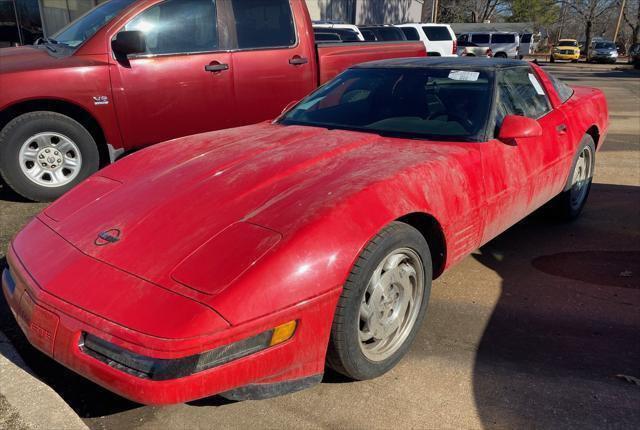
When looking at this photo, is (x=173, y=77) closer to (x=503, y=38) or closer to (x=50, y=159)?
(x=50, y=159)

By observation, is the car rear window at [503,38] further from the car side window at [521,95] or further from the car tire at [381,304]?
the car tire at [381,304]

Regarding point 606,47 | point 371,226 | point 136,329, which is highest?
point 371,226

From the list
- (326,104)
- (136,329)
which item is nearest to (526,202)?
(326,104)

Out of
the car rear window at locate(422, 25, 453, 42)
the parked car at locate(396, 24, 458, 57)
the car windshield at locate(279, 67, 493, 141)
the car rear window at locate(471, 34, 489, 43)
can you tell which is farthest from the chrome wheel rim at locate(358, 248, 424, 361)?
the car rear window at locate(471, 34, 489, 43)

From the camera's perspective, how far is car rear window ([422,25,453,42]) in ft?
70.8

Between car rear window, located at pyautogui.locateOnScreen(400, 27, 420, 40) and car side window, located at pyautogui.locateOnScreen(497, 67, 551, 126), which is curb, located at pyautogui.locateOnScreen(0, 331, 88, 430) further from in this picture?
car rear window, located at pyautogui.locateOnScreen(400, 27, 420, 40)

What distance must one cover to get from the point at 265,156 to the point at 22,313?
1.32 metres

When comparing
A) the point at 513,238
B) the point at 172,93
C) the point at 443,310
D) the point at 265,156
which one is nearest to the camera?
the point at 265,156

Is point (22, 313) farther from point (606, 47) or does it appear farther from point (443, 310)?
point (606, 47)

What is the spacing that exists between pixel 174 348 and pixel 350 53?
509cm

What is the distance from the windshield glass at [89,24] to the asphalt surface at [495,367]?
2074 millimetres

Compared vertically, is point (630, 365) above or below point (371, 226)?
below

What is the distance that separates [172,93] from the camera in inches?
200

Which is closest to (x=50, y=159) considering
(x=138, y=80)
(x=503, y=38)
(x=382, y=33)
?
(x=138, y=80)
